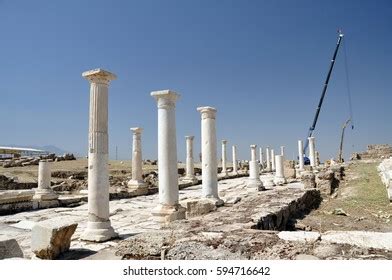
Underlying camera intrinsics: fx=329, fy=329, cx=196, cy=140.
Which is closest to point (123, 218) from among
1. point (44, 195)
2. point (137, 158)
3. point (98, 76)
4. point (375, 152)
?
point (98, 76)

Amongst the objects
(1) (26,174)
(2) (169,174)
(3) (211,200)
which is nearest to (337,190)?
(3) (211,200)

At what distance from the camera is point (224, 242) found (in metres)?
4.50

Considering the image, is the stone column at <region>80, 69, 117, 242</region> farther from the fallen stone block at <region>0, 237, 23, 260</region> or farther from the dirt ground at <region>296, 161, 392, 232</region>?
the dirt ground at <region>296, 161, 392, 232</region>

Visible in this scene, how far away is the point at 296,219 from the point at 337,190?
602cm

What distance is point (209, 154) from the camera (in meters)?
10.7

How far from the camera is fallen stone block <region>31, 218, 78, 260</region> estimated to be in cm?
538

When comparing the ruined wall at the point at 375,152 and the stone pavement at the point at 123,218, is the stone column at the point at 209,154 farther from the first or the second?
the ruined wall at the point at 375,152

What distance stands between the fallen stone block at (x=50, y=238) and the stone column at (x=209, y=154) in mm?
5390

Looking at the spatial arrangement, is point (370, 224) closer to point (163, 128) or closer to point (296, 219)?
point (296, 219)

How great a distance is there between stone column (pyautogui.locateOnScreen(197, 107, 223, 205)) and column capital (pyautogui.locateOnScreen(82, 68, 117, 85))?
13.6 ft

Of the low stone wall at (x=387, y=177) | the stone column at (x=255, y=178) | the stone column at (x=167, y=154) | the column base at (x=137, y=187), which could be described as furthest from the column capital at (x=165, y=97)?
the column base at (x=137, y=187)

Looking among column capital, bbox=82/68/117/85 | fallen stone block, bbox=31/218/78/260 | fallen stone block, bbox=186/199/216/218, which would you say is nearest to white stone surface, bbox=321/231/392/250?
fallen stone block, bbox=31/218/78/260

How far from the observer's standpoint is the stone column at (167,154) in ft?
29.3
